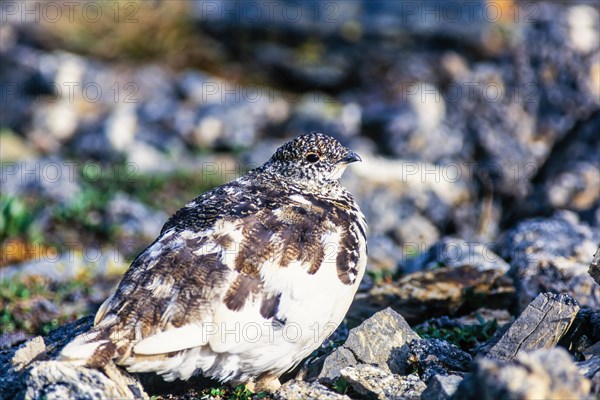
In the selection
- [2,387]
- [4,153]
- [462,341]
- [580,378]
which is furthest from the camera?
[4,153]

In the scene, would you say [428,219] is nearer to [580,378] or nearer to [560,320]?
[560,320]

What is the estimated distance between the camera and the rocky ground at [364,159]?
542cm

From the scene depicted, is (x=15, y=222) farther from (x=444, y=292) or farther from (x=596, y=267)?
(x=596, y=267)

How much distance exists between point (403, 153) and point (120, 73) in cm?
650

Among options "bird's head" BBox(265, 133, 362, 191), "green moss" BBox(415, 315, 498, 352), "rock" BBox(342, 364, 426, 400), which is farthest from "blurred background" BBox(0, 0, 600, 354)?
"rock" BBox(342, 364, 426, 400)

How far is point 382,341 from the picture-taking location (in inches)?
219

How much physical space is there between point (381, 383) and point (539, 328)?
1083 millimetres

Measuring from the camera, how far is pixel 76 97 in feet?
51.4

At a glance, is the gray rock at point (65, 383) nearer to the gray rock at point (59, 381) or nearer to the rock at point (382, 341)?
the gray rock at point (59, 381)

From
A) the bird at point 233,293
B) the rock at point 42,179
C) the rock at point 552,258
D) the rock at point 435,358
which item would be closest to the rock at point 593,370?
the rock at point 435,358

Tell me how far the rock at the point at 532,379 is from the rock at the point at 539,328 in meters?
1.32

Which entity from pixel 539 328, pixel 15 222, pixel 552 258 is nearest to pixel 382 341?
pixel 539 328

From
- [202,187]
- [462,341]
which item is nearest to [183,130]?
[202,187]

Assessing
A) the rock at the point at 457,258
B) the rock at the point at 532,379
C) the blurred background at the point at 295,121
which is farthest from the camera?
the blurred background at the point at 295,121
